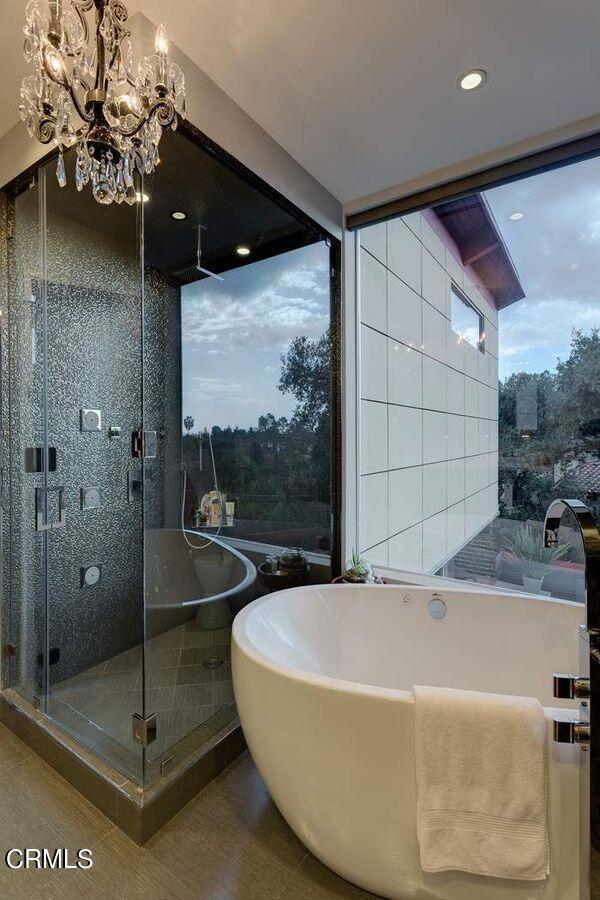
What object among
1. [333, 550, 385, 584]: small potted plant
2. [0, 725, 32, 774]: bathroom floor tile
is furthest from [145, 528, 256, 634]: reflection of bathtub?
[0, 725, 32, 774]: bathroom floor tile

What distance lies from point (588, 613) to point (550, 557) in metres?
1.47

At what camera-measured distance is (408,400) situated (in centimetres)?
293

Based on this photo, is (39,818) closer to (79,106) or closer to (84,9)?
(79,106)

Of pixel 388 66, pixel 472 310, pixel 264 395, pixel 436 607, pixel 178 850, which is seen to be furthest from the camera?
pixel 472 310

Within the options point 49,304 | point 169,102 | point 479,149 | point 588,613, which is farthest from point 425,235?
point 588,613

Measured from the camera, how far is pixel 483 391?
254 cm

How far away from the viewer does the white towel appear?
3.59ft

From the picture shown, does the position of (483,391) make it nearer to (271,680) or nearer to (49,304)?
(271,680)

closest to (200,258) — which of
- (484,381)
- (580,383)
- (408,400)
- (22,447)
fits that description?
(22,447)

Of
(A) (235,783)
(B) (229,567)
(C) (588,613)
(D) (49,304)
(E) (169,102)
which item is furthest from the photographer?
(B) (229,567)

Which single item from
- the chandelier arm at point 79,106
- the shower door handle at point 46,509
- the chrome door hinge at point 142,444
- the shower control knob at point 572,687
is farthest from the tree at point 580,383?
the shower door handle at point 46,509

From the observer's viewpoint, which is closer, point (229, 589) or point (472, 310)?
point (229, 589)

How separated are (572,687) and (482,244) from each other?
7.68 ft

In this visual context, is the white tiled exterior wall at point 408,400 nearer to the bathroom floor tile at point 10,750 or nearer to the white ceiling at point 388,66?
the white ceiling at point 388,66
